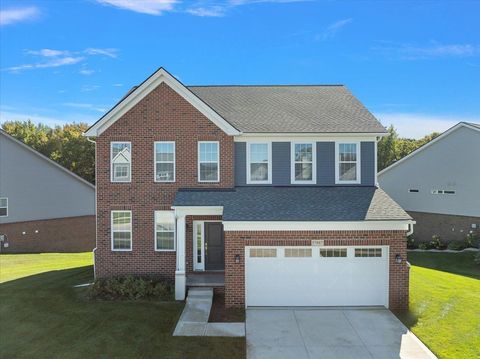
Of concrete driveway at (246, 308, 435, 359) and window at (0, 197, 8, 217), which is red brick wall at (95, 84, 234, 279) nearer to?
concrete driveway at (246, 308, 435, 359)

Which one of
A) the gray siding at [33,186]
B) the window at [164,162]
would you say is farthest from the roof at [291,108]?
the gray siding at [33,186]

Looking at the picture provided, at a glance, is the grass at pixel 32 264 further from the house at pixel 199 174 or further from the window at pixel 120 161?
the window at pixel 120 161

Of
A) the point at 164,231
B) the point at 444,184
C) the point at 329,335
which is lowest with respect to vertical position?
the point at 329,335

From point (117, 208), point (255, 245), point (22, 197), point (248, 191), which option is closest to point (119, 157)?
point (117, 208)

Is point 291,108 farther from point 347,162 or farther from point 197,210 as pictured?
point 197,210

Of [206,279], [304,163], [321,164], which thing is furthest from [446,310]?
[206,279]

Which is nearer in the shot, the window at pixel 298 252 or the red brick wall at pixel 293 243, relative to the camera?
the red brick wall at pixel 293 243

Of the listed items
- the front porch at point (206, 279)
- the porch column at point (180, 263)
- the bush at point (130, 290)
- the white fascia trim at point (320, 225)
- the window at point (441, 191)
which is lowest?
the bush at point (130, 290)

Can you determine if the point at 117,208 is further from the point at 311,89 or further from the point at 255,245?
the point at 311,89
